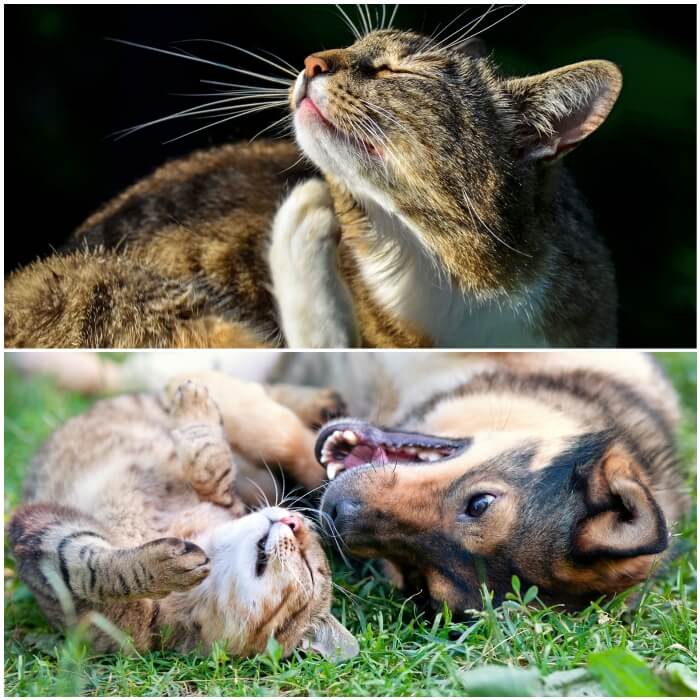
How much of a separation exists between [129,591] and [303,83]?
1.37 metres

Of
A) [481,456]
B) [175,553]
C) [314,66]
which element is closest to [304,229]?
[314,66]

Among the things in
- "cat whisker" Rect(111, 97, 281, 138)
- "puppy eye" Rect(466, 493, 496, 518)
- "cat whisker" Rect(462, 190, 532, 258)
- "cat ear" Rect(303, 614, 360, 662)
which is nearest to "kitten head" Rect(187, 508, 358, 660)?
"cat ear" Rect(303, 614, 360, 662)

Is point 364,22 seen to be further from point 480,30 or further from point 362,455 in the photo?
point 362,455

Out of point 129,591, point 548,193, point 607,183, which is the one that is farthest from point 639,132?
point 129,591

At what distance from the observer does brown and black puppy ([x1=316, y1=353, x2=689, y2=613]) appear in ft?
7.69

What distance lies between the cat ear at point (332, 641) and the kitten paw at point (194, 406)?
0.67 m

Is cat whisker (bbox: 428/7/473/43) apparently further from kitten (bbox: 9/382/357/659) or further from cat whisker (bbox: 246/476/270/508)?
cat whisker (bbox: 246/476/270/508)

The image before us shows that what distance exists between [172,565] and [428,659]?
23.6 inches

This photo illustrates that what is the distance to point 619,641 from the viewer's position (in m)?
2.30

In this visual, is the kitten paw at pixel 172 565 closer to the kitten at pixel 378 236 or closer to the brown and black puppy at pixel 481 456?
the brown and black puppy at pixel 481 456

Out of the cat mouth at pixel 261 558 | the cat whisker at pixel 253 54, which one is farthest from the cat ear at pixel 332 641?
the cat whisker at pixel 253 54

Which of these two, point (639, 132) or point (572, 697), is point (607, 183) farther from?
point (572, 697)

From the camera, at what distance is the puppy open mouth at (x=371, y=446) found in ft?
8.59

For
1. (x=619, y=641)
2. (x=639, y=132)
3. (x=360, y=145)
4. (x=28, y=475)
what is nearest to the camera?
(x=619, y=641)
